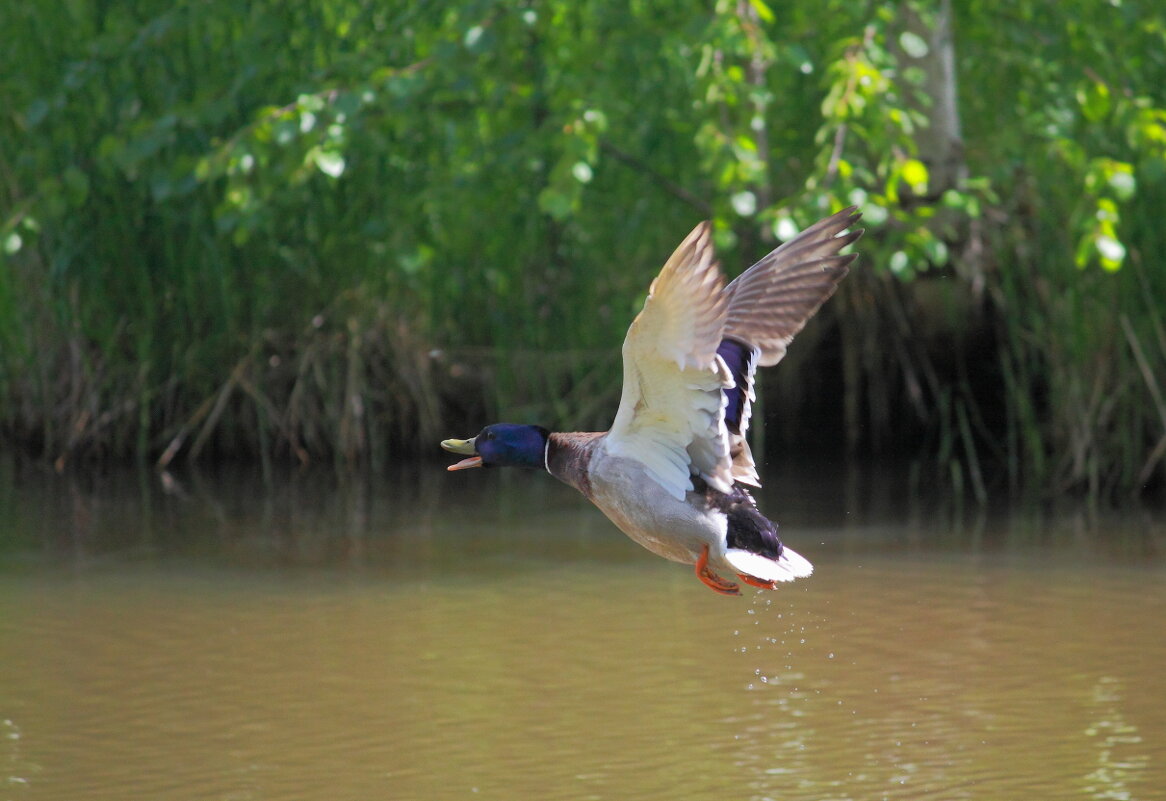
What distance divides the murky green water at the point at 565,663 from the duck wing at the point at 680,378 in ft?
2.69

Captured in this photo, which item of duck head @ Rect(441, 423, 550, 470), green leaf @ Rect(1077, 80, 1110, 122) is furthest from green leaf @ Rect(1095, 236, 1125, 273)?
duck head @ Rect(441, 423, 550, 470)

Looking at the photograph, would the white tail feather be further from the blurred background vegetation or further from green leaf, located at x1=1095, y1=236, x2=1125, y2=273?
the blurred background vegetation

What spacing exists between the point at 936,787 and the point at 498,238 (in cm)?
700

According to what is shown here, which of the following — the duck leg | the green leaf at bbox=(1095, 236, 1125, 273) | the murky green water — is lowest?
the murky green water

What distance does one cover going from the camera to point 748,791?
427 centimetres

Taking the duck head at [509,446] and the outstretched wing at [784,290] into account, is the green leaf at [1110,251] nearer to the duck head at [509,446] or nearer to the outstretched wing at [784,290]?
the outstretched wing at [784,290]

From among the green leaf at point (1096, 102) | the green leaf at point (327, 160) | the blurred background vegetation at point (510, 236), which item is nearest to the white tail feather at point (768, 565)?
the green leaf at point (327, 160)

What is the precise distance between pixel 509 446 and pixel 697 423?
28.5 inches

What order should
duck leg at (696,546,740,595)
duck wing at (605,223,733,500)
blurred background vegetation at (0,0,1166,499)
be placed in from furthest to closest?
blurred background vegetation at (0,0,1166,499) → duck leg at (696,546,740,595) → duck wing at (605,223,733,500)

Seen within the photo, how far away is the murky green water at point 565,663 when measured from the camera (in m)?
4.44

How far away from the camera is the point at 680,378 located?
4.23 m

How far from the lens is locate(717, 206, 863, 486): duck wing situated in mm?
4832

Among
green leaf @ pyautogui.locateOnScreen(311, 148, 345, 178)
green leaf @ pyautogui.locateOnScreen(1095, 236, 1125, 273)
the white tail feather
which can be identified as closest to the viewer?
the white tail feather

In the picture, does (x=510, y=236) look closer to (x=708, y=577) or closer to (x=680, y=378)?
(x=708, y=577)
